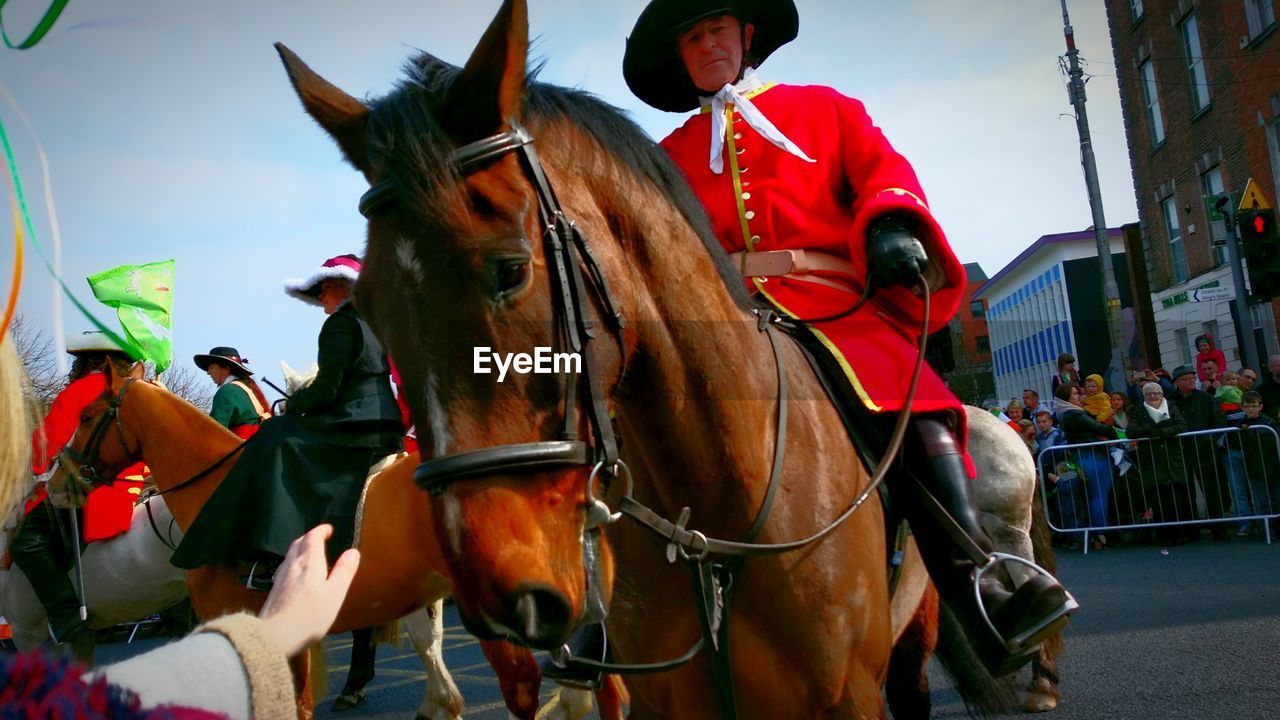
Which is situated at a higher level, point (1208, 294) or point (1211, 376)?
point (1208, 294)

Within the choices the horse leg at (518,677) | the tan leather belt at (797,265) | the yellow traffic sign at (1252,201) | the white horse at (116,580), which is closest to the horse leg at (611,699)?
the horse leg at (518,677)

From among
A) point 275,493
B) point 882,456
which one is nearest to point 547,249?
point 882,456

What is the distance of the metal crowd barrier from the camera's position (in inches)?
414

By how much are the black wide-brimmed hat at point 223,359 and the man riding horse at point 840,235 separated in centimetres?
516

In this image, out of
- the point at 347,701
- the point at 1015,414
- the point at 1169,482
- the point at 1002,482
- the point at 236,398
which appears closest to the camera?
the point at 1002,482

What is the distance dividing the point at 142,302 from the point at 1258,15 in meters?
23.6

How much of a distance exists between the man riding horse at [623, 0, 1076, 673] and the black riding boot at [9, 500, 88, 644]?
15.3ft

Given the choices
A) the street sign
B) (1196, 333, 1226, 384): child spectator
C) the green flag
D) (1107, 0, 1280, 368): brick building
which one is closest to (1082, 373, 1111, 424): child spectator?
(1196, 333, 1226, 384): child spectator

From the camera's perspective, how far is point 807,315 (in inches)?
116

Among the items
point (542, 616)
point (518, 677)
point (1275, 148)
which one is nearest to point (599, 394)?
point (542, 616)

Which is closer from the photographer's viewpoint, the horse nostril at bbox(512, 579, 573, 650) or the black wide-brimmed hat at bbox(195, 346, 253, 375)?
the horse nostril at bbox(512, 579, 573, 650)

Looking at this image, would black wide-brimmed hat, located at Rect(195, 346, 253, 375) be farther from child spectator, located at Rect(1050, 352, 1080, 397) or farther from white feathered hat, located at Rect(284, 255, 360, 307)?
child spectator, located at Rect(1050, 352, 1080, 397)

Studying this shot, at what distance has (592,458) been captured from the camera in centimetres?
192

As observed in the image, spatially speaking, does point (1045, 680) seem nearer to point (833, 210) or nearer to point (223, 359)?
point (833, 210)
